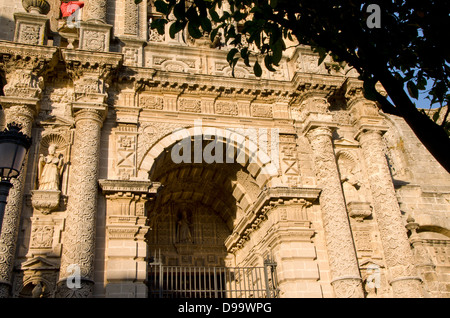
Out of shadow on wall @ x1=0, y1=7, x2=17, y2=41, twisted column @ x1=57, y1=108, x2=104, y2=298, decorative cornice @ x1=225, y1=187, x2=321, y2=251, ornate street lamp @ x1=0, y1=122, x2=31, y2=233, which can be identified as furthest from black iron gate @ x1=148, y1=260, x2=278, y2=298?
shadow on wall @ x1=0, y1=7, x2=17, y2=41

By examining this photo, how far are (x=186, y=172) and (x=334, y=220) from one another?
516 centimetres

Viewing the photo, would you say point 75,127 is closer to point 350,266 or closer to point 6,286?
point 6,286

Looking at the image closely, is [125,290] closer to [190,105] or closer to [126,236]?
[126,236]

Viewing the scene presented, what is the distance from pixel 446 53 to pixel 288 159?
315 inches

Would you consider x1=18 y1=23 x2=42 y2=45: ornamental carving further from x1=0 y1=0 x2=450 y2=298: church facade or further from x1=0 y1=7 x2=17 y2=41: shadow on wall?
x1=0 y1=7 x2=17 y2=41: shadow on wall

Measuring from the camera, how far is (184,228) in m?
15.9

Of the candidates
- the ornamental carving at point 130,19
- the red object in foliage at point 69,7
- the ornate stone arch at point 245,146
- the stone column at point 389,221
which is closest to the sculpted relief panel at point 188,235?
the ornate stone arch at point 245,146

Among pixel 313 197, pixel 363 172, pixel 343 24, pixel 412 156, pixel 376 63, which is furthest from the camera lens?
pixel 412 156

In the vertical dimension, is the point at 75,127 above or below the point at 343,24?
above

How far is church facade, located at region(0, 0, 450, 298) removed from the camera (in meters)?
10.9

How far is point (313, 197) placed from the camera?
12648mm

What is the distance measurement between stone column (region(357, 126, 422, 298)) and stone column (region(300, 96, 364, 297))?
3.58 ft
